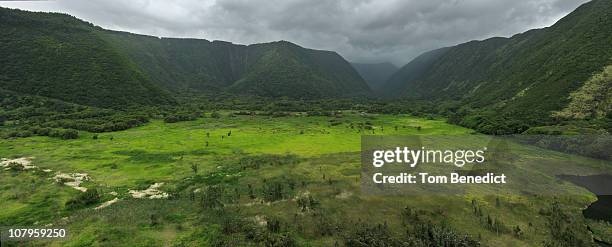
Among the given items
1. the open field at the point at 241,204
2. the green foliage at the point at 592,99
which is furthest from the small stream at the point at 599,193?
the green foliage at the point at 592,99

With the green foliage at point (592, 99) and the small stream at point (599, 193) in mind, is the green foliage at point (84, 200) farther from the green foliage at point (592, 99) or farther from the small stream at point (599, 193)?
the green foliage at point (592, 99)

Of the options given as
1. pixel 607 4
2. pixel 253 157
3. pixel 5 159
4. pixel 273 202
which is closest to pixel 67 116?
pixel 5 159

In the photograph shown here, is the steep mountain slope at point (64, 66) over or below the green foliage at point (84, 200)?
over

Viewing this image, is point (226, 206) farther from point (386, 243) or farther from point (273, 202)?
point (386, 243)

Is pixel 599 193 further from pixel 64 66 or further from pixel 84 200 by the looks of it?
pixel 64 66

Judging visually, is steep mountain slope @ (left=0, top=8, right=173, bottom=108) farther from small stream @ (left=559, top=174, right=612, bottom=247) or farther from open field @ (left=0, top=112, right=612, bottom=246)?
small stream @ (left=559, top=174, right=612, bottom=247)
